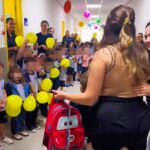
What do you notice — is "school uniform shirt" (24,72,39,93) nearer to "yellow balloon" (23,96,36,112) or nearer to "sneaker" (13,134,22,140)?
"yellow balloon" (23,96,36,112)

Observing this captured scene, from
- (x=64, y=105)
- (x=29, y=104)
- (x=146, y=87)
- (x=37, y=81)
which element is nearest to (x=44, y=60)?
(x=37, y=81)

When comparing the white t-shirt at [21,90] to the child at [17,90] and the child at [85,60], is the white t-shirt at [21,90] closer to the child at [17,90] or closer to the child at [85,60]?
the child at [17,90]

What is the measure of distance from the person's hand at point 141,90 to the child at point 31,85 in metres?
1.92

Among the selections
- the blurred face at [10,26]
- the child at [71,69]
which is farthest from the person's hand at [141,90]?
the child at [71,69]

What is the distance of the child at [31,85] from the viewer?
3.15 meters

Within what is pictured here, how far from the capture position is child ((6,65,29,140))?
Answer: 9.48 feet

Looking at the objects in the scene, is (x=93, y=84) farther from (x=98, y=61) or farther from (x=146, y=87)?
(x=146, y=87)

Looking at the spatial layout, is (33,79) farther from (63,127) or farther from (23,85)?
(63,127)

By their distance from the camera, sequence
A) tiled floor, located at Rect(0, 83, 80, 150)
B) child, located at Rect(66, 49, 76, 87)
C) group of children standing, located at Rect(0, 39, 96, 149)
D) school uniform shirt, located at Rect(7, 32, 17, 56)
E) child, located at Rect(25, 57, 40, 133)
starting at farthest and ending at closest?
child, located at Rect(66, 49, 76, 87) < school uniform shirt, located at Rect(7, 32, 17, 56) < child, located at Rect(25, 57, 40, 133) < group of children standing, located at Rect(0, 39, 96, 149) < tiled floor, located at Rect(0, 83, 80, 150)

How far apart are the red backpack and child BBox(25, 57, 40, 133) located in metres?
1.44

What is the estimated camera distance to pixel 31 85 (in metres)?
3.15

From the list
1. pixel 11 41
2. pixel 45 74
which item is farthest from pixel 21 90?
pixel 11 41

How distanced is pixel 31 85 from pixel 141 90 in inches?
77.2

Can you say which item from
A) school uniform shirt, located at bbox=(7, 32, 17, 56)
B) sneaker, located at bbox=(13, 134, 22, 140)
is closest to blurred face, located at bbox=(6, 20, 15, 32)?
school uniform shirt, located at bbox=(7, 32, 17, 56)
